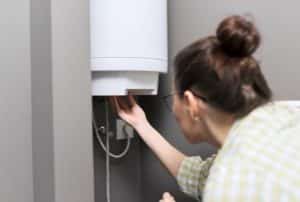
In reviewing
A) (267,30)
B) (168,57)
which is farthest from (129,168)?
(267,30)

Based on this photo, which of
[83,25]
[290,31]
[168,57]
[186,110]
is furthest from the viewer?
[168,57]

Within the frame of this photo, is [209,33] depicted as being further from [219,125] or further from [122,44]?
[219,125]

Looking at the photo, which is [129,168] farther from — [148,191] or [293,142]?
[293,142]

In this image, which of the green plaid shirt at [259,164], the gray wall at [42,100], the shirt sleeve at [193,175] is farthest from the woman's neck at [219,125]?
the gray wall at [42,100]

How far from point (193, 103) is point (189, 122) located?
0.13 meters

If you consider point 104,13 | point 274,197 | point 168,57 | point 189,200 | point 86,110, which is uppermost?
point 104,13

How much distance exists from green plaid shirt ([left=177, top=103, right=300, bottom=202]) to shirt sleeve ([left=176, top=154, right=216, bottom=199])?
0.48m

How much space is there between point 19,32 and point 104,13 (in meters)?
0.27

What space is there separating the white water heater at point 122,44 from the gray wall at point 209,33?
23 centimetres

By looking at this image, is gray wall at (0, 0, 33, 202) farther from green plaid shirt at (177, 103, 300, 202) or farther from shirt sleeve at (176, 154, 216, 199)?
green plaid shirt at (177, 103, 300, 202)

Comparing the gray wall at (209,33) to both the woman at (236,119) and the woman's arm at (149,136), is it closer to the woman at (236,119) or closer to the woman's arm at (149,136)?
the woman's arm at (149,136)

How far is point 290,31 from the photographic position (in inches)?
56.2

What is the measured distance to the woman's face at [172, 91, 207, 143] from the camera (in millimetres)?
1135

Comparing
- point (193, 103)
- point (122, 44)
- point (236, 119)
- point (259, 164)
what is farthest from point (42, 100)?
point (259, 164)
